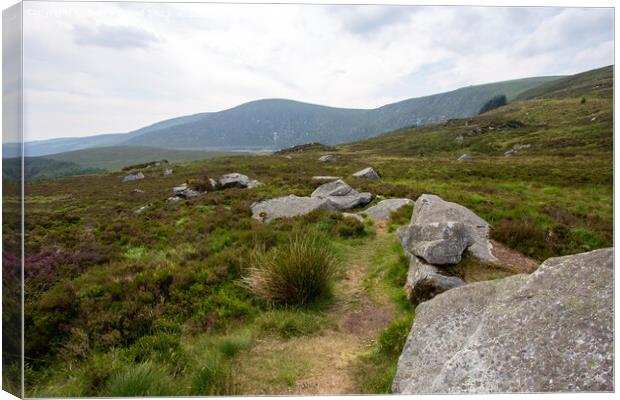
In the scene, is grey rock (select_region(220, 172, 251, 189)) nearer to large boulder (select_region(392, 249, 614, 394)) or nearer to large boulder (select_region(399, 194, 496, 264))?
large boulder (select_region(399, 194, 496, 264))

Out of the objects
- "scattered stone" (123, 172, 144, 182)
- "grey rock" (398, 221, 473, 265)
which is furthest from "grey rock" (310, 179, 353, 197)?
"scattered stone" (123, 172, 144, 182)

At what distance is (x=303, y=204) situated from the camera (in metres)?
13.6

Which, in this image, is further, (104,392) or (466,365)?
(104,392)

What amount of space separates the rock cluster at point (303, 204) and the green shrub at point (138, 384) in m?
8.66

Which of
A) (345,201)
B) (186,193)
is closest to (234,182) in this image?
(186,193)

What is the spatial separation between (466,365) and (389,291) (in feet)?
10.9

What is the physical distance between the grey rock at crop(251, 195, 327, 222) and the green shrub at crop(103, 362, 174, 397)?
338 inches

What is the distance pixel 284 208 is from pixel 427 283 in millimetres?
8526

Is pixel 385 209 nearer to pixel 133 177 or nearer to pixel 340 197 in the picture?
pixel 340 197

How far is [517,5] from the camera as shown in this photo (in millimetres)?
4938

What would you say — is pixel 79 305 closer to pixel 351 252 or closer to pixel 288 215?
pixel 351 252

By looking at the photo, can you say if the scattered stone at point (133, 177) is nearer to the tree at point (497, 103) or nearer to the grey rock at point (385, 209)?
the grey rock at point (385, 209)

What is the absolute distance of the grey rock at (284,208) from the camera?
1295 cm

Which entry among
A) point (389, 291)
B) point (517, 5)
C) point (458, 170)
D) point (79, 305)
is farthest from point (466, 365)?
point (458, 170)
